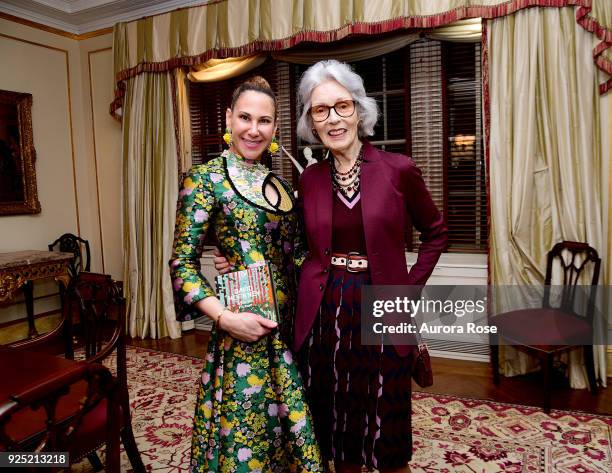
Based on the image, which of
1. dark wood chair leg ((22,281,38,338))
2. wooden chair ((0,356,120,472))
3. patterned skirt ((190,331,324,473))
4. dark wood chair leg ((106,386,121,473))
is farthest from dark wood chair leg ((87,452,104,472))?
dark wood chair leg ((22,281,38,338))

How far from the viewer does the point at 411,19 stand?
10.2 ft

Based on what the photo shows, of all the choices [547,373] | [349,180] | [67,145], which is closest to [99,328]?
[349,180]

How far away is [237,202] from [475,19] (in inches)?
106

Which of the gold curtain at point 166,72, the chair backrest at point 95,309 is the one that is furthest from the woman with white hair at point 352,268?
the gold curtain at point 166,72

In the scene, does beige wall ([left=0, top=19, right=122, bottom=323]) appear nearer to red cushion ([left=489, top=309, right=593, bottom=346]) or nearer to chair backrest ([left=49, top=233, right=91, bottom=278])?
chair backrest ([left=49, top=233, right=91, bottom=278])

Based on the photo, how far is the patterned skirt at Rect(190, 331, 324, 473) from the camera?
140cm

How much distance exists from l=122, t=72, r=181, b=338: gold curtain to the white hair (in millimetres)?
2854

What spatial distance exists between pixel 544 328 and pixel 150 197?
317cm

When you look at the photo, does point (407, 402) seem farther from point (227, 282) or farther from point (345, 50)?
point (345, 50)

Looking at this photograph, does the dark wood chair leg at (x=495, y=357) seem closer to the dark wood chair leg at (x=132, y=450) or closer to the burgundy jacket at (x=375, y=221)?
the burgundy jacket at (x=375, y=221)

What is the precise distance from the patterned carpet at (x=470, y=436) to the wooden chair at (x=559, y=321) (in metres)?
0.20

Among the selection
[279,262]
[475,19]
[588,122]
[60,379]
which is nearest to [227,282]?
[279,262]

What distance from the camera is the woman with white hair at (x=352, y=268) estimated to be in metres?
1.44

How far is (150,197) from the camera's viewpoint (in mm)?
4254
